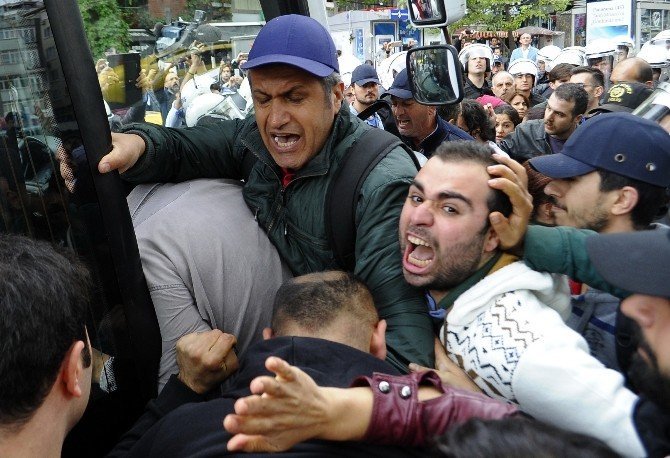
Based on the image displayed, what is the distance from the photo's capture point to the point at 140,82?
2.36 m

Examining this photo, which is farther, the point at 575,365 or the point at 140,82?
the point at 140,82

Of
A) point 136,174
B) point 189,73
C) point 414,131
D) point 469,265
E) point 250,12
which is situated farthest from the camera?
point 414,131

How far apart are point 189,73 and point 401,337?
1.23 meters

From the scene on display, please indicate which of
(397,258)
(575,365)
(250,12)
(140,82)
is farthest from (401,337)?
(250,12)

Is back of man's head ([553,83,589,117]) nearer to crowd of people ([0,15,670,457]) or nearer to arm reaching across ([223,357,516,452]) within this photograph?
crowd of people ([0,15,670,457])

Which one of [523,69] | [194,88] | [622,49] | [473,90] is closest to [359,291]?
[194,88]

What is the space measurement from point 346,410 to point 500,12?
80.8 ft

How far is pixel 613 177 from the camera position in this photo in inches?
102

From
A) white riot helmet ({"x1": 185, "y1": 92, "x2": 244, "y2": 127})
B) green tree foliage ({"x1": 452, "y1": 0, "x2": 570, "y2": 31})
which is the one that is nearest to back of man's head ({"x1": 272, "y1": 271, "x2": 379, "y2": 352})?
white riot helmet ({"x1": 185, "y1": 92, "x2": 244, "y2": 127})

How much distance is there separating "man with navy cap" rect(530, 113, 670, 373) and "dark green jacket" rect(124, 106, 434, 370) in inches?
26.9

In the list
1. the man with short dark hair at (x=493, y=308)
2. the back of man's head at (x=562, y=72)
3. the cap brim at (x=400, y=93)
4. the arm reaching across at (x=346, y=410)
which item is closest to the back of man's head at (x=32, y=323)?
the arm reaching across at (x=346, y=410)

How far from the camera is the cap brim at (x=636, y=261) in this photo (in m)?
1.33

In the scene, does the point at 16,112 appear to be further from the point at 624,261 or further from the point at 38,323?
the point at 624,261

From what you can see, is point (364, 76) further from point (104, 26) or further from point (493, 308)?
point (493, 308)
